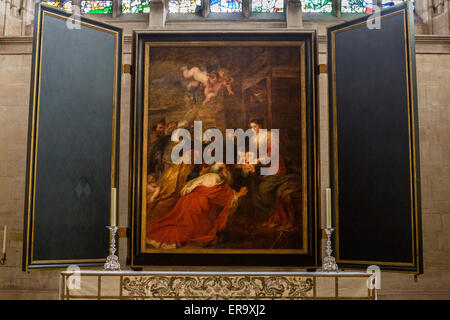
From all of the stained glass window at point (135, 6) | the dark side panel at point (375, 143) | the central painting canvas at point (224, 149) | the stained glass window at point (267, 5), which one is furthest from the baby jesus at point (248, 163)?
the stained glass window at point (135, 6)

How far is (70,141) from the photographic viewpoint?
6723mm

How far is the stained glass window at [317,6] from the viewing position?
9523 mm

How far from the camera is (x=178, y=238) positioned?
6953 mm

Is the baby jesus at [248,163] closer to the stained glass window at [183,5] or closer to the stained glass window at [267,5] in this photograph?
the stained glass window at [267,5]

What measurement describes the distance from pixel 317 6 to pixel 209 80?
11.4ft

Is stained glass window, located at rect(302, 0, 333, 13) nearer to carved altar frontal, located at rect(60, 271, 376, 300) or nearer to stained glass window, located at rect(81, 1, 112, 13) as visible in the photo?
stained glass window, located at rect(81, 1, 112, 13)

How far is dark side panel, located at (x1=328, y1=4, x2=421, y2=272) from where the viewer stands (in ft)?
20.7

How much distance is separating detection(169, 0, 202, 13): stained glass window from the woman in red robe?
3839mm

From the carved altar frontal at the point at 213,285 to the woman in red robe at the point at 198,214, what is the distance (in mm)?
1309

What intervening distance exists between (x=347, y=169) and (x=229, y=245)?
6.21ft

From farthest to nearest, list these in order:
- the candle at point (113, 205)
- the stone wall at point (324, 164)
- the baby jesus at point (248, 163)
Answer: the stone wall at point (324, 164), the baby jesus at point (248, 163), the candle at point (113, 205)

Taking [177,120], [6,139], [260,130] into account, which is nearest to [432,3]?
[260,130]

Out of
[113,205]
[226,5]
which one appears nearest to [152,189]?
[113,205]

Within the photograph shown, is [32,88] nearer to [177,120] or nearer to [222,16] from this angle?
[177,120]
